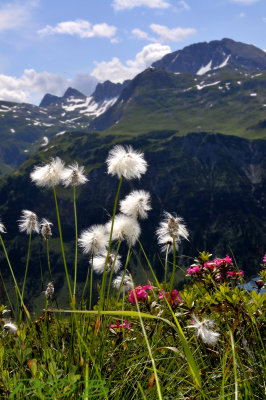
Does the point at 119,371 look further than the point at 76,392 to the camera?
Yes

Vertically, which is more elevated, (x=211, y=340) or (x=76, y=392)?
(x=211, y=340)

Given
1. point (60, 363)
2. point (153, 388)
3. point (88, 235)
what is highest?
point (88, 235)

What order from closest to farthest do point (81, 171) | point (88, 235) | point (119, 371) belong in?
point (119, 371), point (88, 235), point (81, 171)

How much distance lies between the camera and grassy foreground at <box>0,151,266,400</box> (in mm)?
2686

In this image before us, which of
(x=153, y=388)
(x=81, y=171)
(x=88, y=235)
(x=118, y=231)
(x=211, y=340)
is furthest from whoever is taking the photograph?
(x=81, y=171)

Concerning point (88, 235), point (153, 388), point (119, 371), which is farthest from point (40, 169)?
point (153, 388)

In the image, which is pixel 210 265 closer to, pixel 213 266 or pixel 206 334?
pixel 213 266

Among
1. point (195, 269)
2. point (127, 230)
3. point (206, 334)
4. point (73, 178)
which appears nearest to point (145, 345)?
point (206, 334)

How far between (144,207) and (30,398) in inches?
105

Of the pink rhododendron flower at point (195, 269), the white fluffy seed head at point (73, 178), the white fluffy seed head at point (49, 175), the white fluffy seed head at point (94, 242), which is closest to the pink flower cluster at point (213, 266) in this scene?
the pink rhododendron flower at point (195, 269)

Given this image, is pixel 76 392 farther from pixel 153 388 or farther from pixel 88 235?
pixel 88 235

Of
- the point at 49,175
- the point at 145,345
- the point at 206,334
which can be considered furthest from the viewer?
the point at 49,175

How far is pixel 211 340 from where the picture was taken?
2814 millimetres

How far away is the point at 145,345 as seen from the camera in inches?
149
